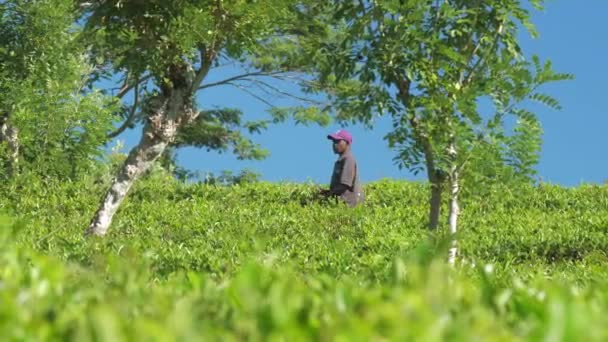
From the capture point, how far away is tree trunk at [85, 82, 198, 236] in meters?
15.9

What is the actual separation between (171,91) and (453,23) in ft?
25.4

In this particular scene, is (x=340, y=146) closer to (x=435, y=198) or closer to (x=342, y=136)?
(x=342, y=136)

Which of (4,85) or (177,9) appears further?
(4,85)

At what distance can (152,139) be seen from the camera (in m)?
16.3

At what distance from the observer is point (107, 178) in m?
22.5

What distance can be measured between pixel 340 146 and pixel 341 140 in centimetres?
13

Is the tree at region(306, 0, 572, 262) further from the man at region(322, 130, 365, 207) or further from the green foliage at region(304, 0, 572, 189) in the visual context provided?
the man at region(322, 130, 365, 207)

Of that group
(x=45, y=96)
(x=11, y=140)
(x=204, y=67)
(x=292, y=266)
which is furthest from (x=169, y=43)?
(x=292, y=266)

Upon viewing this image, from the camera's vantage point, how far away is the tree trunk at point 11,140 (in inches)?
922

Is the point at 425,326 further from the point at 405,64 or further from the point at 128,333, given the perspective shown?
the point at 405,64

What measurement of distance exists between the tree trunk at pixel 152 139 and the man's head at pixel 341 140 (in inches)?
176

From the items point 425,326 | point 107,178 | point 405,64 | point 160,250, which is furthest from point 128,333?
point 107,178

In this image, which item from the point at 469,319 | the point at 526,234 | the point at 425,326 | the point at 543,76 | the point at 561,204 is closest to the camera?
the point at 425,326

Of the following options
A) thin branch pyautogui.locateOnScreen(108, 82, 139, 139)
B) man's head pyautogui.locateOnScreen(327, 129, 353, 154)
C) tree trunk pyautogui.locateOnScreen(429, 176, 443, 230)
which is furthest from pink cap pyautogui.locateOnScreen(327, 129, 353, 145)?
thin branch pyautogui.locateOnScreen(108, 82, 139, 139)
